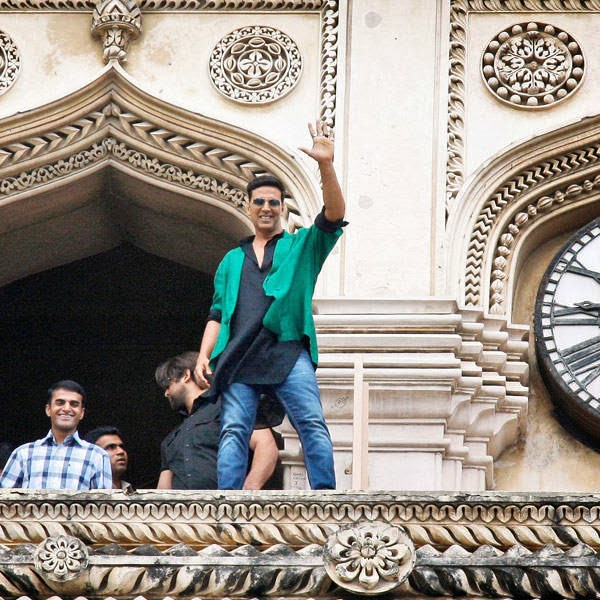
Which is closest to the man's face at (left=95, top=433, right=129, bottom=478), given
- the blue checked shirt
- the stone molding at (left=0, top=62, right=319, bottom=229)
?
the blue checked shirt

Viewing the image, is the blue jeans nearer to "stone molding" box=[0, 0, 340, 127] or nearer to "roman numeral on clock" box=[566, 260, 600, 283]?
"roman numeral on clock" box=[566, 260, 600, 283]

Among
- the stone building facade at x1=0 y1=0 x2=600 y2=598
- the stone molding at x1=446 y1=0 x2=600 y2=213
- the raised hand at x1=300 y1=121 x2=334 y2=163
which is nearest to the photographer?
the raised hand at x1=300 y1=121 x2=334 y2=163

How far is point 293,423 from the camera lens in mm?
12086

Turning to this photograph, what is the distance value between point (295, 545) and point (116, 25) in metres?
5.16

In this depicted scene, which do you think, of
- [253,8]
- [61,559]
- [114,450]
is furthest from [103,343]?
[61,559]

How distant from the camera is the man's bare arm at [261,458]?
41.0 feet

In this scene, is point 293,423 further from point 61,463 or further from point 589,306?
point 589,306

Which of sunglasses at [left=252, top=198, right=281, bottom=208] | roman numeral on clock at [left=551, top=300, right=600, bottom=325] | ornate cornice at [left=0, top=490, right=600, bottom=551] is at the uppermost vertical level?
roman numeral on clock at [left=551, top=300, right=600, bottom=325]

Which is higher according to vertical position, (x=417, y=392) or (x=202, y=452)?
(x=417, y=392)

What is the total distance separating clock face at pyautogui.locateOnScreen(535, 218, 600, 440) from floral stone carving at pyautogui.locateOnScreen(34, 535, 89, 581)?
162 inches

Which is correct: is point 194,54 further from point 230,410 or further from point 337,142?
point 230,410

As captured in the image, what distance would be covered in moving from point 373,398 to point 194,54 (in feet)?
8.40

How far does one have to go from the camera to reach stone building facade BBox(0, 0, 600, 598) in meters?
13.8

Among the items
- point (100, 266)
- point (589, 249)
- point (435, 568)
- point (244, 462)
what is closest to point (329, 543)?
point (435, 568)
